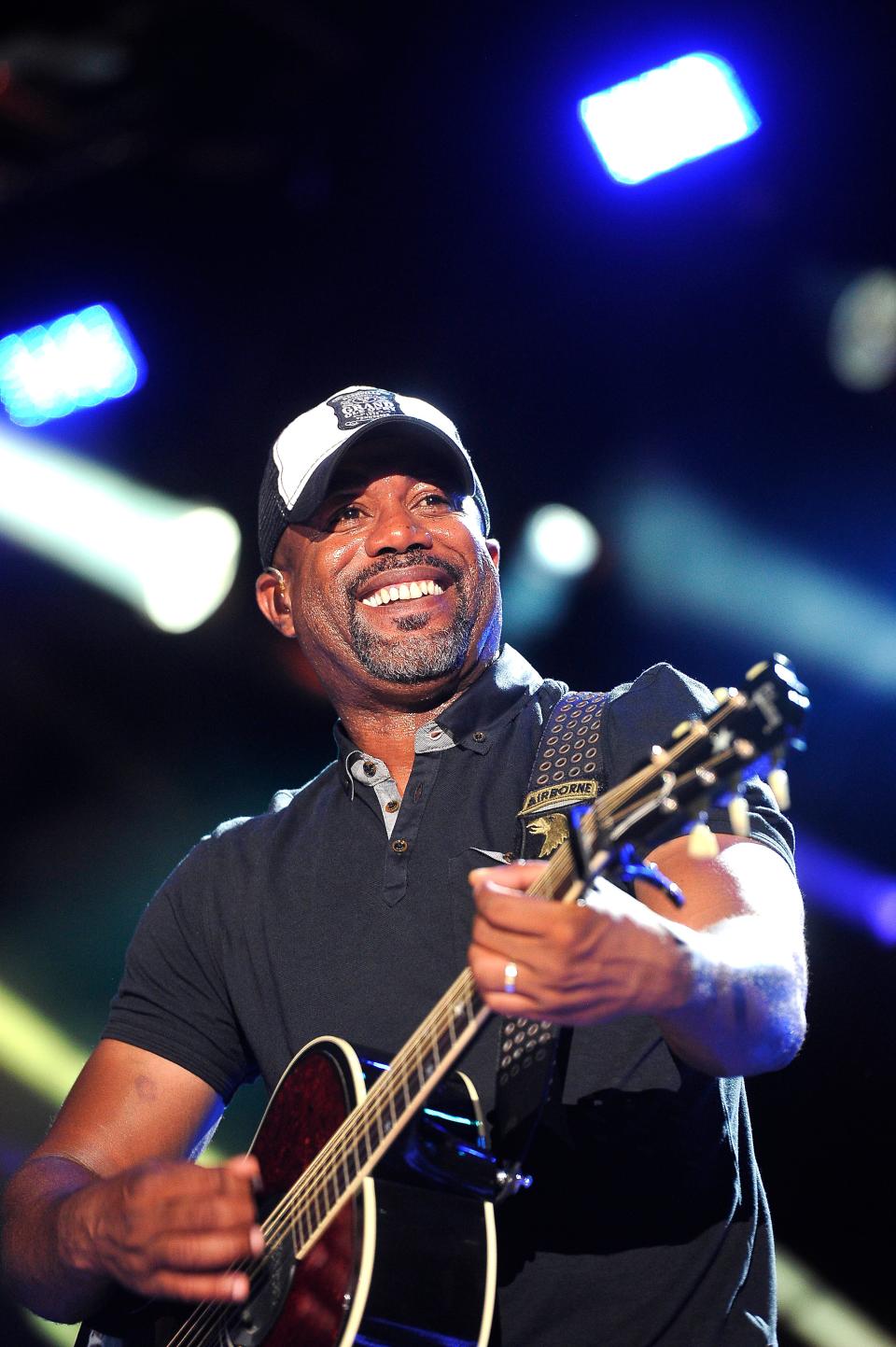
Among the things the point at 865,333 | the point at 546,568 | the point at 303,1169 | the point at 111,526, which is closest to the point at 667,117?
the point at 865,333

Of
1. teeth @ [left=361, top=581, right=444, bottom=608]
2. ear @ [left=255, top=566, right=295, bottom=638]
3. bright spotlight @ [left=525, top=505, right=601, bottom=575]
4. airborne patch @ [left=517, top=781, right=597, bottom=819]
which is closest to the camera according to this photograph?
airborne patch @ [left=517, top=781, right=597, bottom=819]

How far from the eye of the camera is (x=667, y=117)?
4039mm

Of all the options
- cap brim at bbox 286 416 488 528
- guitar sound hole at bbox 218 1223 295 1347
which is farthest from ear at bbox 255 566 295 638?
guitar sound hole at bbox 218 1223 295 1347

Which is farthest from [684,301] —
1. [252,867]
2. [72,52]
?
[252,867]

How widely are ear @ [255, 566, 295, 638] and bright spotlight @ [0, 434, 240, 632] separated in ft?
5.56

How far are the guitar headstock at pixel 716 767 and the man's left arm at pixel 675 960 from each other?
0.11 metres

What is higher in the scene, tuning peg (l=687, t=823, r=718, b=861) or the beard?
the beard

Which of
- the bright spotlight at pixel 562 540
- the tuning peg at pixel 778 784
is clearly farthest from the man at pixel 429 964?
the bright spotlight at pixel 562 540

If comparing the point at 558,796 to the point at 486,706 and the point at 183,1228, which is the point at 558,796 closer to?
the point at 486,706

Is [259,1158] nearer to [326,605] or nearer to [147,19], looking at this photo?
[326,605]

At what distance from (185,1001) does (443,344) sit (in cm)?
281

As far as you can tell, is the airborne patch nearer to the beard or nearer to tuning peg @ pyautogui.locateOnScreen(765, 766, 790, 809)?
the beard

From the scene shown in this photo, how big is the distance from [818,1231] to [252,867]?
2.53 m

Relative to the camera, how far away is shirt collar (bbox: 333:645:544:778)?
2.81 metres
